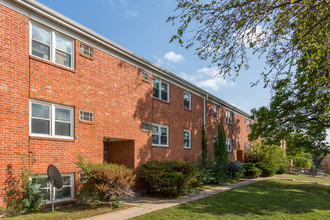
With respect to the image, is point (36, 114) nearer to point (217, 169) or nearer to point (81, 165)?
point (81, 165)

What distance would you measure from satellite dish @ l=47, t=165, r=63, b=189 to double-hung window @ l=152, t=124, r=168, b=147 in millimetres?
6627

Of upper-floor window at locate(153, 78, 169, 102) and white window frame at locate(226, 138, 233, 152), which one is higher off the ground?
upper-floor window at locate(153, 78, 169, 102)

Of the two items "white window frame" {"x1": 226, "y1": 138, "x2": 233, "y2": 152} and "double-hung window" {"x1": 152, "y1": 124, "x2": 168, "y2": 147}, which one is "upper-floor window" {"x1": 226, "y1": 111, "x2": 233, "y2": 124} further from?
"double-hung window" {"x1": 152, "y1": 124, "x2": 168, "y2": 147}

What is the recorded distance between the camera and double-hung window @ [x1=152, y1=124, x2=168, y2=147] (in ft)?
46.2

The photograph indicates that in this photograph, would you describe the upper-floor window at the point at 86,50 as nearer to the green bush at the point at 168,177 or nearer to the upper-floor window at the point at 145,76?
the upper-floor window at the point at 145,76

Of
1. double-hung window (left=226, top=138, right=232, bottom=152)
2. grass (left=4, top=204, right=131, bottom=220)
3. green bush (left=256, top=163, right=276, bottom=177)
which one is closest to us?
grass (left=4, top=204, right=131, bottom=220)

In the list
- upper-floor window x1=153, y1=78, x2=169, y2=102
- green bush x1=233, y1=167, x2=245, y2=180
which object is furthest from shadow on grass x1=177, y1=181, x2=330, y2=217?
green bush x1=233, y1=167, x2=245, y2=180

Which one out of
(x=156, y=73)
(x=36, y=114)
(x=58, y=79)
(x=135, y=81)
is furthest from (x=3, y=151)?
(x=156, y=73)

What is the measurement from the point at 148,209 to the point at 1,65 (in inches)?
264

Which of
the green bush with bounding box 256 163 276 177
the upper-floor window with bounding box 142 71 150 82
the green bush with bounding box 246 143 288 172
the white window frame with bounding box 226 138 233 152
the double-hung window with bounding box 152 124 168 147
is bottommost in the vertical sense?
the green bush with bounding box 256 163 276 177

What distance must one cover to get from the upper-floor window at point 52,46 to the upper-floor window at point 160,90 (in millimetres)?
5626

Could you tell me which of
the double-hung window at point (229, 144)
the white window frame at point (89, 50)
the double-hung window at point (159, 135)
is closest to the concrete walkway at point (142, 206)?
the double-hung window at point (159, 135)

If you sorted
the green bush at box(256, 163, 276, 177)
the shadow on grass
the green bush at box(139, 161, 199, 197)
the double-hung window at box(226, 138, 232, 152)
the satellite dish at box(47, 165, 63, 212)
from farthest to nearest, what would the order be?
the double-hung window at box(226, 138, 232, 152)
the green bush at box(256, 163, 276, 177)
the green bush at box(139, 161, 199, 197)
the shadow on grass
the satellite dish at box(47, 165, 63, 212)

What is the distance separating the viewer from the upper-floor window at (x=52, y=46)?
8602 mm
